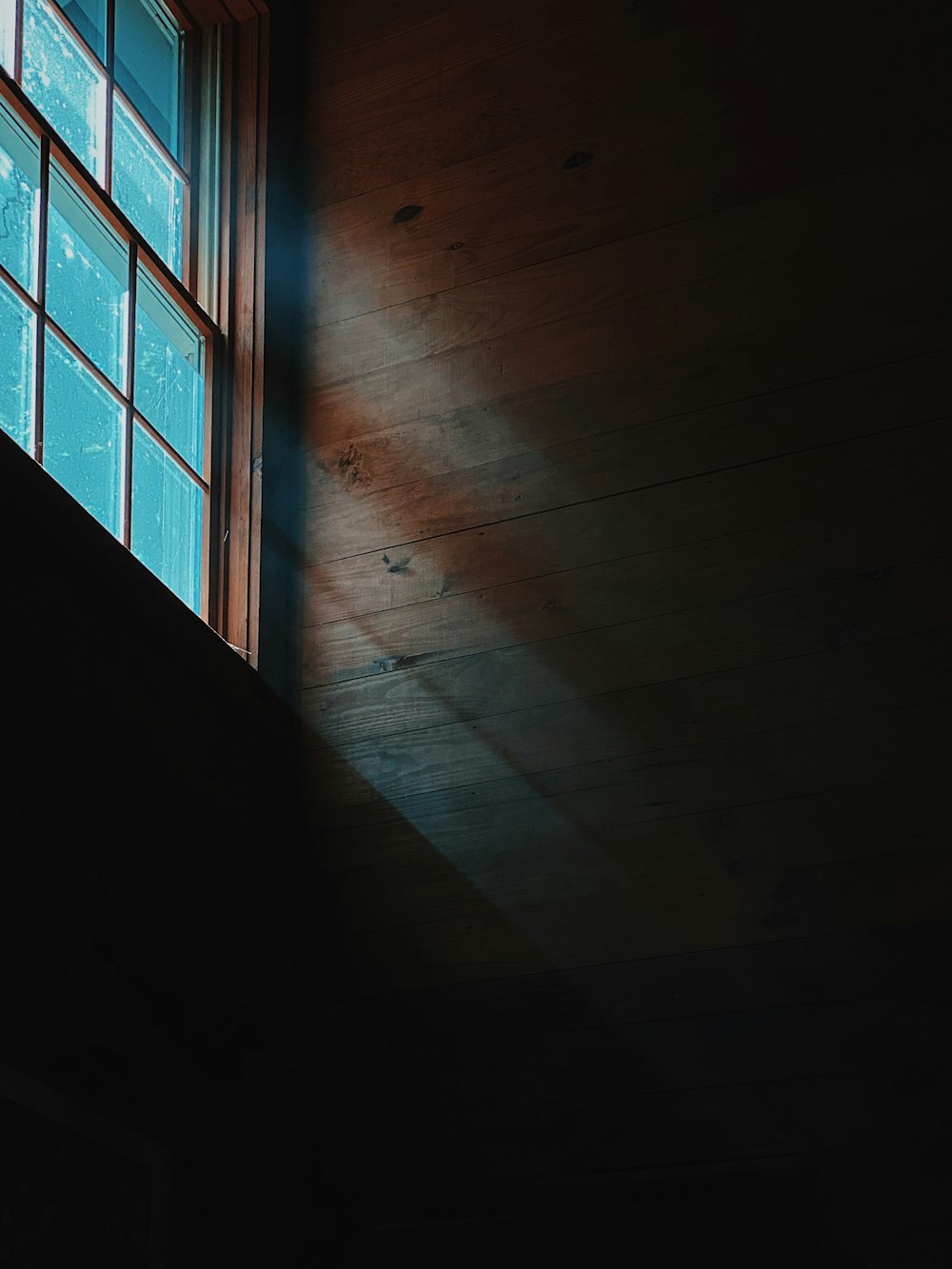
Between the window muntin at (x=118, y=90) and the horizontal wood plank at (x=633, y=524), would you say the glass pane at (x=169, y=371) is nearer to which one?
the window muntin at (x=118, y=90)

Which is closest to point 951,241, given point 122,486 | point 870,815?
point 870,815

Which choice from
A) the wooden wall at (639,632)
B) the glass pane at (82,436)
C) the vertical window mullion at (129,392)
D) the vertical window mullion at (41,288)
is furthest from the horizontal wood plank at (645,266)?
the vertical window mullion at (41,288)

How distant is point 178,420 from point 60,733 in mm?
991

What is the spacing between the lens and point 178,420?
3018mm

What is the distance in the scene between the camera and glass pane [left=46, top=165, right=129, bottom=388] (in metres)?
2.66

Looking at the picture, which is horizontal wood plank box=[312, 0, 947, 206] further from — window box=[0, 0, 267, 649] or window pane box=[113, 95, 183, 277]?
window pane box=[113, 95, 183, 277]

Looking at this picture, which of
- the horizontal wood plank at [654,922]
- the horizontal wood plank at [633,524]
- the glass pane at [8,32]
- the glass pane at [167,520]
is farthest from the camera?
the glass pane at [167,520]

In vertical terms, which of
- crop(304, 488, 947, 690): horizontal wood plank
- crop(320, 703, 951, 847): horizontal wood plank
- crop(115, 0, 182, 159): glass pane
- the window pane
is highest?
crop(115, 0, 182, 159): glass pane

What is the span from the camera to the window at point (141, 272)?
2.58 m

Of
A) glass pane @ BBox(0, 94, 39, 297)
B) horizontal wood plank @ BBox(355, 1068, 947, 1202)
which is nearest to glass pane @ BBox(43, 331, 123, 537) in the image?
glass pane @ BBox(0, 94, 39, 297)

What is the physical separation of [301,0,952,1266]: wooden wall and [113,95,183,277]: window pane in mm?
337

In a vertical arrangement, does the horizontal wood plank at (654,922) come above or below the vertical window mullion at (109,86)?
below

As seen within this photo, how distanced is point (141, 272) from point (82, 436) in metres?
0.48

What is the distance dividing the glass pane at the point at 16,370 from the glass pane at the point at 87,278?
0.11 meters
